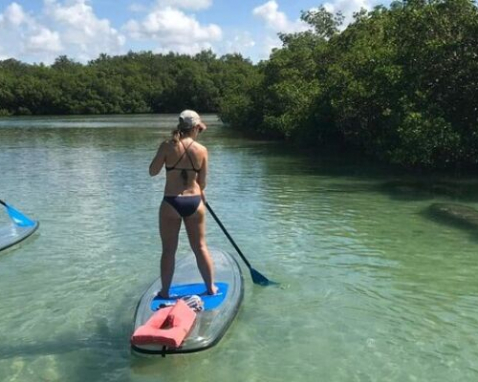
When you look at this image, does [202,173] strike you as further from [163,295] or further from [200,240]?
[163,295]

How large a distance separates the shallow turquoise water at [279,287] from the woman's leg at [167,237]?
2.50 ft

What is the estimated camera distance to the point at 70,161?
2595 centimetres

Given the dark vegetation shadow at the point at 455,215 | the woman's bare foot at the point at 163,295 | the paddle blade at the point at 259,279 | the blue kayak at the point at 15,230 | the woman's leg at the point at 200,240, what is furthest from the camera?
the dark vegetation shadow at the point at 455,215

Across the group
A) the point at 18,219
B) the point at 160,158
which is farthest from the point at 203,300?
the point at 18,219

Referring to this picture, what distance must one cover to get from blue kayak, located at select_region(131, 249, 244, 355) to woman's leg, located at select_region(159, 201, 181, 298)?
23 centimetres

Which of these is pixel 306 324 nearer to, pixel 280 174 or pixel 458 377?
pixel 458 377

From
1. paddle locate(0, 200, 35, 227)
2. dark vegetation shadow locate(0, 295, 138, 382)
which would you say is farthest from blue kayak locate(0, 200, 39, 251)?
dark vegetation shadow locate(0, 295, 138, 382)

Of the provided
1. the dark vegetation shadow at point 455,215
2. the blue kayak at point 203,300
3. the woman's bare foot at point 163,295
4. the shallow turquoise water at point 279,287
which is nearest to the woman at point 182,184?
the woman's bare foot at point 163,295

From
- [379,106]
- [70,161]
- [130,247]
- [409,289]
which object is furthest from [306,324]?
[70,161]

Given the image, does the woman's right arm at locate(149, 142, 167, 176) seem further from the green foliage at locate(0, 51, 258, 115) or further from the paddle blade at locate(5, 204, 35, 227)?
the green foliage at locate(0, 51, 258, 115)

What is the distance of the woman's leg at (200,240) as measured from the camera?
6395 millimetres

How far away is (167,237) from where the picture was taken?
251 inches

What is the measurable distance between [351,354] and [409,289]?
7.79 ft

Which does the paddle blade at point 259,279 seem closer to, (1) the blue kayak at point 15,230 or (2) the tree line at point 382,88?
(1) the blue kayak at point 15,230
